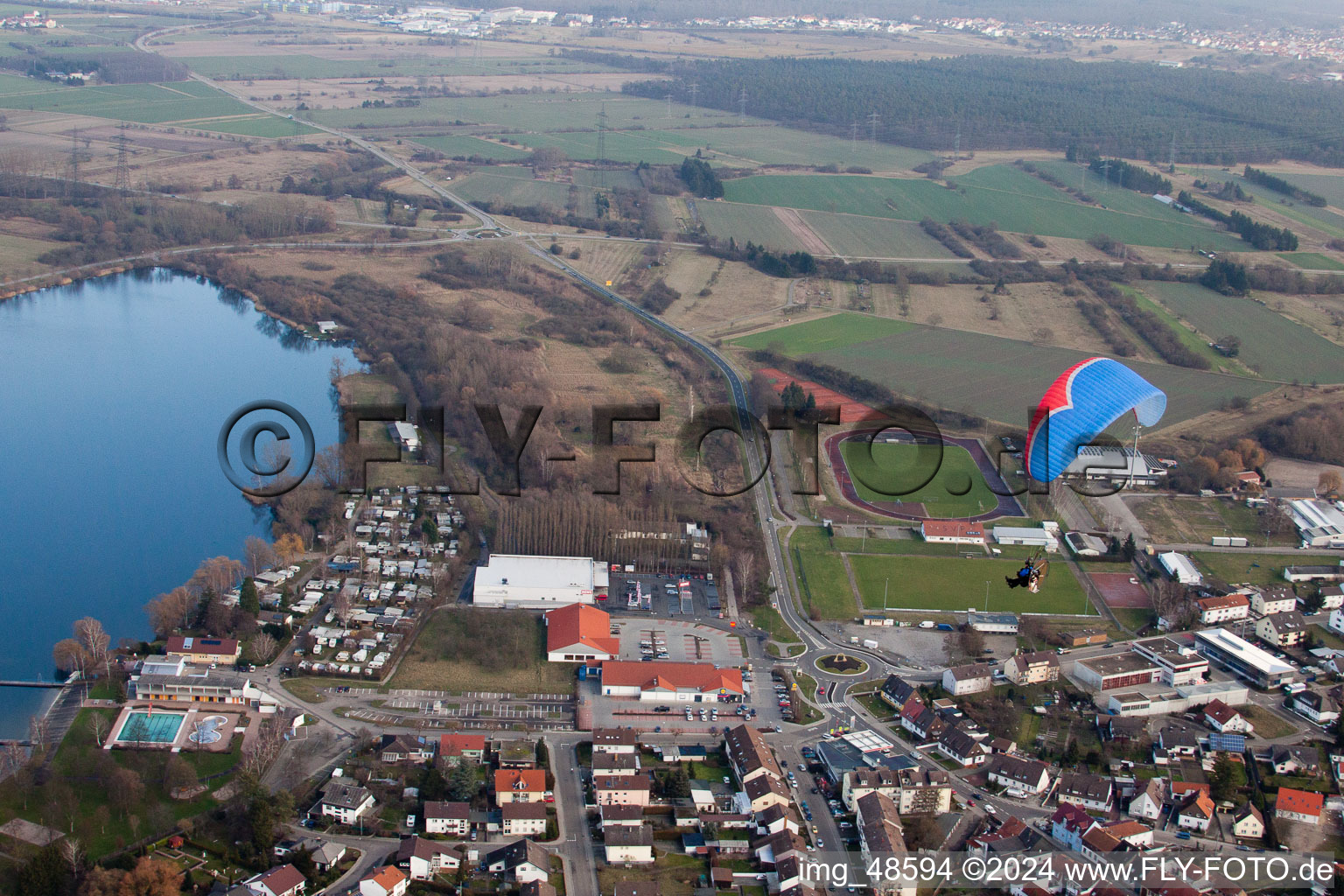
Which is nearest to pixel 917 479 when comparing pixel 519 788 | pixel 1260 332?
pixel 519 788

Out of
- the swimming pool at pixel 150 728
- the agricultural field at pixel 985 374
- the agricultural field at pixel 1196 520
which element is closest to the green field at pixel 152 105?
the agricultural field at pixel 985 374

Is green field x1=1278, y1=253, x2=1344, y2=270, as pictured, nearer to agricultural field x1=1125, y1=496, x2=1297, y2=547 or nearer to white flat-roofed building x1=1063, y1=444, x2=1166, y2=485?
white flat-roofed building x1=1063, y1=444, x2=1166, y2=485

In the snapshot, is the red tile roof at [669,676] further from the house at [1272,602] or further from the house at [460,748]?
the house at [1272,602]

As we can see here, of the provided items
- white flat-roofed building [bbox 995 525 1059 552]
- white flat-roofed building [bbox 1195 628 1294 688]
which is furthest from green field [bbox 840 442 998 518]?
white flat-roofed building [bbox 1195 628 1294 688]

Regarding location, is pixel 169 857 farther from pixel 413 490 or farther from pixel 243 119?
pixel 243 119

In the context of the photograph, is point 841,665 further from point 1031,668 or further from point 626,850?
point 626,850

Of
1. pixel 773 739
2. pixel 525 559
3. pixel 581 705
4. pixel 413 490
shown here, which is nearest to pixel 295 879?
pixel 581 705
